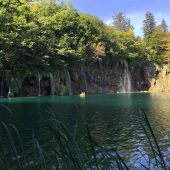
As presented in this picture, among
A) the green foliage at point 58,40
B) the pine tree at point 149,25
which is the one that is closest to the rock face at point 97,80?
the green foliage at point 58,40

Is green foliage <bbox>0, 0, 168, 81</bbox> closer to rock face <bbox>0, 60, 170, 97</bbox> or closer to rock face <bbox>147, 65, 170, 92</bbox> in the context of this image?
rock face <bbox>0, 60, 170, 97</bbox>

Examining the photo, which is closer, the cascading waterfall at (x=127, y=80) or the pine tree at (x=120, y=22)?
the cascading waterfall at (x=127, y=80)

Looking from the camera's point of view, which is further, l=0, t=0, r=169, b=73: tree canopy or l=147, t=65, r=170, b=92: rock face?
l=147, t=65, r=170, b=92: rock face

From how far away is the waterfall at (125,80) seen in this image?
82.8 metres

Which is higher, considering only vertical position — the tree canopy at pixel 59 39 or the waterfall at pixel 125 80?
the tree canopy at pixel 59 39

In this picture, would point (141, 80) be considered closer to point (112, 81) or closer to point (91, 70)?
point (112, 81)

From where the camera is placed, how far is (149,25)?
10456cm

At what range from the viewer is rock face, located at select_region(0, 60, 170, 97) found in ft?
206

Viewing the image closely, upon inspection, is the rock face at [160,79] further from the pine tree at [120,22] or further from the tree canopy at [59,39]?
the pine tree at [120,22]

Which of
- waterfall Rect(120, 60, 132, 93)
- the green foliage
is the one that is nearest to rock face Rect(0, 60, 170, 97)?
waterfall Rect(120, 60, 132, 93)

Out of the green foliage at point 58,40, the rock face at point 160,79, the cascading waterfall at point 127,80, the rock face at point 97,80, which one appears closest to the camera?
the green foliage at point 58,40

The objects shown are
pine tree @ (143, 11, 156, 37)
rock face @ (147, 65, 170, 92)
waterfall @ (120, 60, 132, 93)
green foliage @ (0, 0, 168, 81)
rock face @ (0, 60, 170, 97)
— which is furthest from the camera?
pine tree @ (143, 11, 156, 37)

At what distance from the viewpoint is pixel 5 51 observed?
42.2m

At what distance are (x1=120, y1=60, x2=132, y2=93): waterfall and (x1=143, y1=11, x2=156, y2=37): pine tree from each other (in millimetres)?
17608
